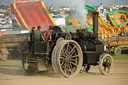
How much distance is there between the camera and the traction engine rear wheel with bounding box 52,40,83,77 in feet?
25.7

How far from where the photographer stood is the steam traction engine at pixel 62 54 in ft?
26.0

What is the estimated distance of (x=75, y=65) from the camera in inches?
333

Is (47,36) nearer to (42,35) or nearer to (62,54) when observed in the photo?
(42,35)

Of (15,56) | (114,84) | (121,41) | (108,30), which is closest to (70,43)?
(114,84)

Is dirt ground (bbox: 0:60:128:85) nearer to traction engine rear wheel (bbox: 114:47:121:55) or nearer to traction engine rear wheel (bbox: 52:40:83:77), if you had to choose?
traction engine rear wheel (bbox: 52:40:83:77)

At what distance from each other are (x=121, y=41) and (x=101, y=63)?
464 inches

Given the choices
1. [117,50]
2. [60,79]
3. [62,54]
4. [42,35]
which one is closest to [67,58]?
[62,54]

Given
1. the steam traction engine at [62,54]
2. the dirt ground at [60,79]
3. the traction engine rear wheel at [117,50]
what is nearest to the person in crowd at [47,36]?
the steam traction engine at [62,54]

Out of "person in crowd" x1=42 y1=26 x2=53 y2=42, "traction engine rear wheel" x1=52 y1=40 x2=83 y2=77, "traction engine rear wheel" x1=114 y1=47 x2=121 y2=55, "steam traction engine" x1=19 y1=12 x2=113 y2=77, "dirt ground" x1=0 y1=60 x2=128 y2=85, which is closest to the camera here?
"dirt ground" x1=0 y1=60 x2=128 y2=85

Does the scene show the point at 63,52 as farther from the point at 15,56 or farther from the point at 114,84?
the point at 15,56

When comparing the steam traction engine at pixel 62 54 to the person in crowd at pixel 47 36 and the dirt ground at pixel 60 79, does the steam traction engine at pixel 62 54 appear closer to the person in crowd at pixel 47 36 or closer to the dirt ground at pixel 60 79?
the person in crowd at pixel 47 36

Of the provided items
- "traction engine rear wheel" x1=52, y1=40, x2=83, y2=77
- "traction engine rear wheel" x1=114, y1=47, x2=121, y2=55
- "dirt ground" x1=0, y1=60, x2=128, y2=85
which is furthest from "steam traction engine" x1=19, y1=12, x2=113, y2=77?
"traction engine rear wheel" x1=114, y1=47, x2=121, y2=55

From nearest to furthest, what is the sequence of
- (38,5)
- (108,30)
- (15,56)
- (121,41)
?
1. (15,56)
2. (121,41)
3. (38,5)
4. (108,30)

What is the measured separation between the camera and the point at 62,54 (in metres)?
8.18
